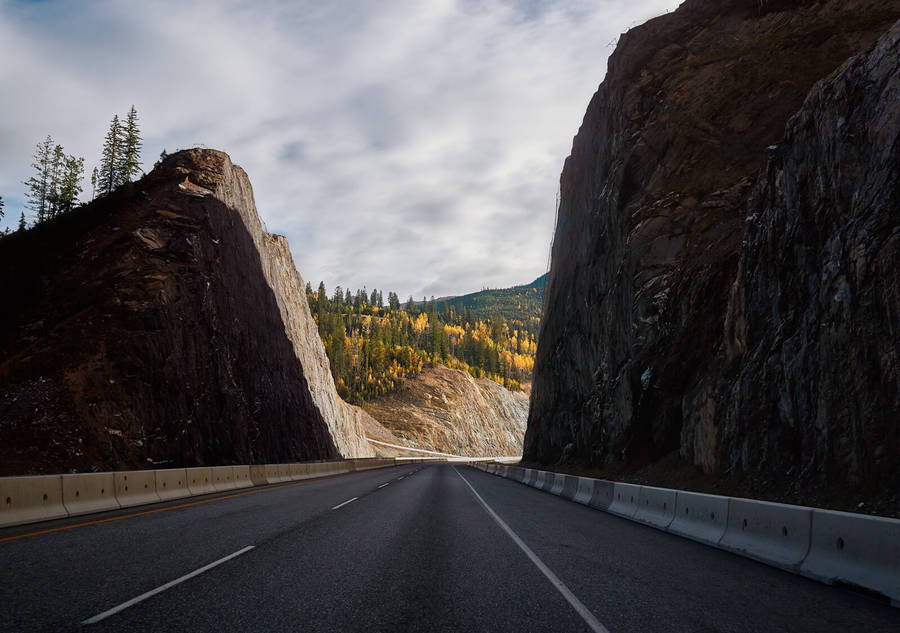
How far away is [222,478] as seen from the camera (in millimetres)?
20453

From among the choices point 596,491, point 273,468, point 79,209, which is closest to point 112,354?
point 273,468

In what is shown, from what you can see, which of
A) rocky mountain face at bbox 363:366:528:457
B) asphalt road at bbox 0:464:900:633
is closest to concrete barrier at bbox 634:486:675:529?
asphalt road at bbox 0:464:900:633

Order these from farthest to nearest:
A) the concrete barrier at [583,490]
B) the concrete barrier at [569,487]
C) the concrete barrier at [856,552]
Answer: the concrete barrier at [569,487]
the concrete barrier at [583,490]
the concrete barrier at [856,552]

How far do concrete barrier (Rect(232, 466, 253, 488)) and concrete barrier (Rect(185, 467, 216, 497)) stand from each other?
7.82 feet

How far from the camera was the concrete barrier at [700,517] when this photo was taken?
9.49 m

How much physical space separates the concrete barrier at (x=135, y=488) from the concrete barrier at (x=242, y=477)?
634cm

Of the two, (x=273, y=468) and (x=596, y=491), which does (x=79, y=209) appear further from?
(x=596, y=491)

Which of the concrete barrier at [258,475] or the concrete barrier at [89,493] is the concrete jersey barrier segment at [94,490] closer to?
the concrete barrier at [89,493]

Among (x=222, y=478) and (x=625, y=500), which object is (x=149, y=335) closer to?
(x=222, y=478)

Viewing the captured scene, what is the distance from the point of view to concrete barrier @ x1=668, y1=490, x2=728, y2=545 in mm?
9492

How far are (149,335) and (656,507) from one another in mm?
25757

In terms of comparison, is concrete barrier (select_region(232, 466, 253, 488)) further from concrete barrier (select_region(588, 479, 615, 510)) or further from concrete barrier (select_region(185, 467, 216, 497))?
concrete barrier (select_region(588, 479, 615, 510))

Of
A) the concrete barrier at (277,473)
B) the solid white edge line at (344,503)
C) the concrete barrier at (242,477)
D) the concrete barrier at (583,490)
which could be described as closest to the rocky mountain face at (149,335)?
the concrete barrier at (277,473)

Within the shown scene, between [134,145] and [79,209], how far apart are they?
34.2 meters
